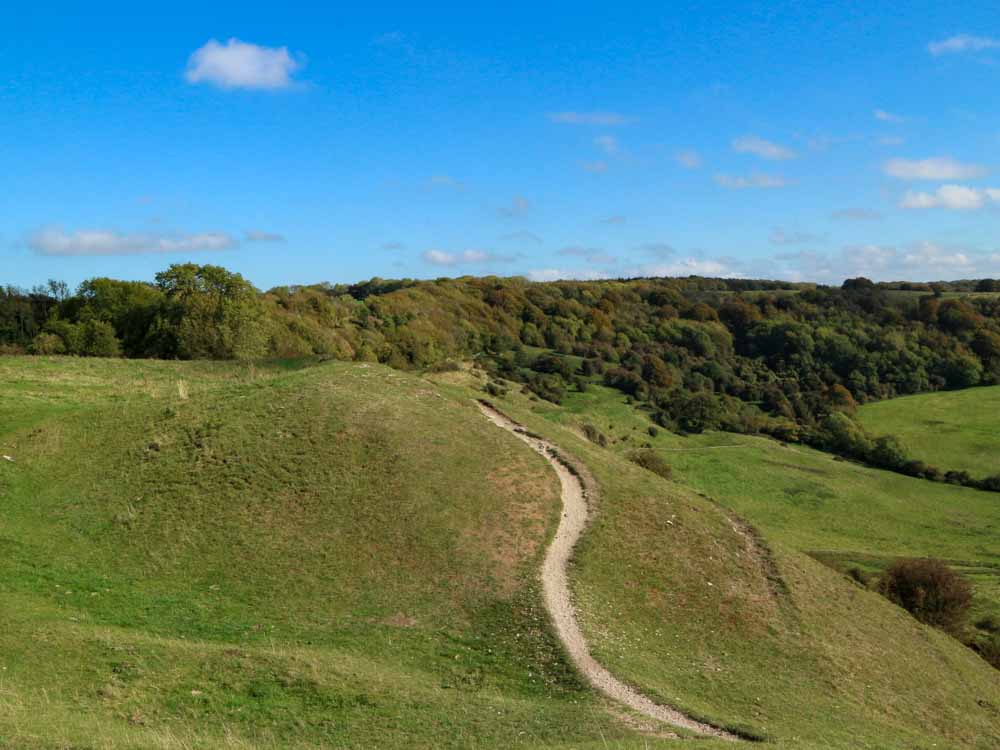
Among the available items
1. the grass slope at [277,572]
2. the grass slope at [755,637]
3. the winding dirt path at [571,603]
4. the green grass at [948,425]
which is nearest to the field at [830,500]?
the green grass at [948,425]

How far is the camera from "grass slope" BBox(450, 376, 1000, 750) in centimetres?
1883

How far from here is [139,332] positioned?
202ft

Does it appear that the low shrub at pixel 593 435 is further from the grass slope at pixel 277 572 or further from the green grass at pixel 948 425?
the green grass at pixel 948 425

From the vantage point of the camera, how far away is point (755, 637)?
75.2 feet

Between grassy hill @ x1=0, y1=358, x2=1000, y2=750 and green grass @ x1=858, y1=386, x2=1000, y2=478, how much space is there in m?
66.0

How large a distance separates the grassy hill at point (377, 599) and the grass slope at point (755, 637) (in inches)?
4.0

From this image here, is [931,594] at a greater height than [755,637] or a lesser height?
lesser

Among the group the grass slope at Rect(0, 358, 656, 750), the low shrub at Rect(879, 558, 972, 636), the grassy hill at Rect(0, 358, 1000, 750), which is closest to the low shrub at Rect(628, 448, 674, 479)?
the grassy hill at Rect(0, 358, 1000, 750)

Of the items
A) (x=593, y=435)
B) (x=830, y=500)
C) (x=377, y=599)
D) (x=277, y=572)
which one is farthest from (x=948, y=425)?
(x=277, y=572)

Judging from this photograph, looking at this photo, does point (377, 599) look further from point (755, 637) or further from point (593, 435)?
point (593, 435)

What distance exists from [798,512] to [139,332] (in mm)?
55631

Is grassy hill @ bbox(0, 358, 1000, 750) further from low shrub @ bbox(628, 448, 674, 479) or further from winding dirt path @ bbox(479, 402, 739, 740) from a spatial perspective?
low shrub @ bbox(628, 448, 674, 479)

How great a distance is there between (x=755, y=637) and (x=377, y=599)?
37.2 ft

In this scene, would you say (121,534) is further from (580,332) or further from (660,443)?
(580,332)
